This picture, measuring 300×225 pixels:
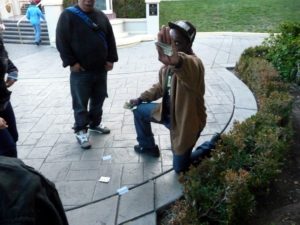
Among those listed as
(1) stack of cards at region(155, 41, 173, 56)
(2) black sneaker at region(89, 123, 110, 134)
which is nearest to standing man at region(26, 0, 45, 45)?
(2) black sneaker at region(89, 123, 110, 134)

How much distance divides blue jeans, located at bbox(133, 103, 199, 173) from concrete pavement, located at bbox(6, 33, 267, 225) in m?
0.17

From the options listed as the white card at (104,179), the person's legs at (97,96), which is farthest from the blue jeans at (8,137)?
the person's legs at (97,96)

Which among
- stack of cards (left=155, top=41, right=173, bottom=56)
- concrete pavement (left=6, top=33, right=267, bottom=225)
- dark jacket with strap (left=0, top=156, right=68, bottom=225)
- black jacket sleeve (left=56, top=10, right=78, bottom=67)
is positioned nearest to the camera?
dark jacket with strap (left=0, top=156, right=68, bottom=225)

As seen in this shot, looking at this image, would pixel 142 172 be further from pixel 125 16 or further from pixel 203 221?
pixel 125 16

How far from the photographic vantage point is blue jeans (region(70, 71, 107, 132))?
4.12 meters

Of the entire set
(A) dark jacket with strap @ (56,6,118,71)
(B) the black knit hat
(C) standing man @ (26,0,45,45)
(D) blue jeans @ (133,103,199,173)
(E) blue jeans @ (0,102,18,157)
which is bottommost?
(C) standing man @ (26,0,45,45)

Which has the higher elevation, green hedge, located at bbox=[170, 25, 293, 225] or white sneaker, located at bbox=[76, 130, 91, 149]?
green hedge, located at bbox=[170, 25, 293, 225]

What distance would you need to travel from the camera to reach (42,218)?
3.01ft

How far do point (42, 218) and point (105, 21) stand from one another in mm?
3494

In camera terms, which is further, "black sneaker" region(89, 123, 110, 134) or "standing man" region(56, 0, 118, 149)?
"black sneaker" region(89, 123, 110, 134)

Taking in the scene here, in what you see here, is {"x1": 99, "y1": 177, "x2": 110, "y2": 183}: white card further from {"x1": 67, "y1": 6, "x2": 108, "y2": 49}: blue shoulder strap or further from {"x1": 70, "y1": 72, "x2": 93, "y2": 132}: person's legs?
{"x1": 67, "y1": 6, "x2": 108, "y2": 49}: blue shoulder strap

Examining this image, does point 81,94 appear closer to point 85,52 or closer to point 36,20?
point 85,52

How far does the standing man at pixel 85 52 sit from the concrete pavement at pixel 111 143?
436mm

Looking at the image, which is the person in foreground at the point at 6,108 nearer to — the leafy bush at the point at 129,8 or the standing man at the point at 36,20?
the standing man at the point at 36,20
